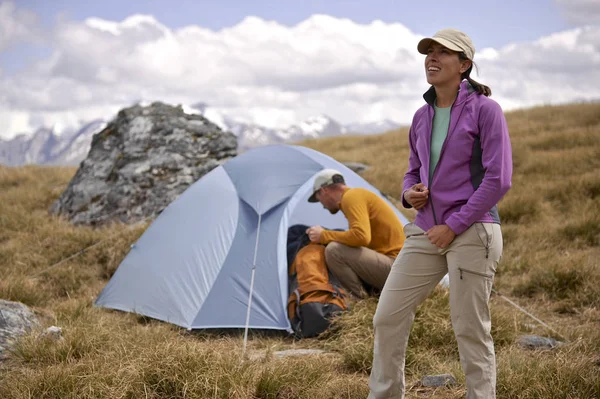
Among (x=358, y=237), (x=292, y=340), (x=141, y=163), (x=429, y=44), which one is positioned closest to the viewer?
(x=429, y=44)

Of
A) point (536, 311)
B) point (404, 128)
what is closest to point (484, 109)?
point (536, 311)

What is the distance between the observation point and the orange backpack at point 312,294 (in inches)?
212

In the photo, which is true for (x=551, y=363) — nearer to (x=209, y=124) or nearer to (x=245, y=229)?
(x=245, y=229)

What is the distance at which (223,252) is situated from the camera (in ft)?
20.2

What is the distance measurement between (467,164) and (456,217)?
10.9 inches

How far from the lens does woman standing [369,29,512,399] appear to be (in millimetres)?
2859

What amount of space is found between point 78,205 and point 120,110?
210 centimetres

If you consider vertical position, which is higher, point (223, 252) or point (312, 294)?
point (223, 252)

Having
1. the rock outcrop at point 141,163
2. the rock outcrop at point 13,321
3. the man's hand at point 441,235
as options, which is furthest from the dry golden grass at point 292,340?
the man's hand at point 441,235

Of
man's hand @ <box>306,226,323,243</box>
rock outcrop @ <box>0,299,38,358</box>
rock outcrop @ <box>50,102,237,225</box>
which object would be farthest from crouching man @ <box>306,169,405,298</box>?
rock outcrop @ <box>50,102,237,225</box>

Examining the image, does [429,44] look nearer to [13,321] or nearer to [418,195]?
[418,195]

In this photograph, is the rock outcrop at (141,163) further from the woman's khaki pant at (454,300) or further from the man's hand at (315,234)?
the woman's khaki pant at (454,300)

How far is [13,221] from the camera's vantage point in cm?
868

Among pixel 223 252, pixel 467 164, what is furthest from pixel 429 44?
pixel 223 252
